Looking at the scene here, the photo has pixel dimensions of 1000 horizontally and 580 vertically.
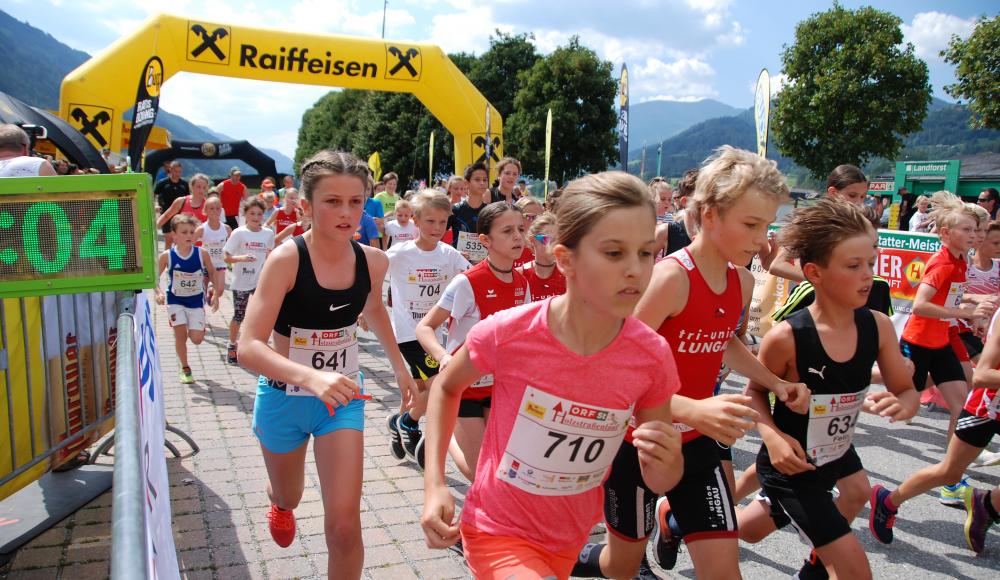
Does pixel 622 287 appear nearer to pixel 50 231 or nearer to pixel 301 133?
pixel 50 231

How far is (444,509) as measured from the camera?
1906 millimetres

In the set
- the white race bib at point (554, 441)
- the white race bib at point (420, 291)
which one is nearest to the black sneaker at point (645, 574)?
the white race bib at point (554, 441)

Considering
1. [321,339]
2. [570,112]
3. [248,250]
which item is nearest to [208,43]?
[248,250]

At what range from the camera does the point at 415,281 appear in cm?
560

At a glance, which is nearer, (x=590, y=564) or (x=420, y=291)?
(x=590, y=564)

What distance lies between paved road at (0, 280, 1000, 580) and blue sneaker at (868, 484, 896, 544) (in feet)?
0.37

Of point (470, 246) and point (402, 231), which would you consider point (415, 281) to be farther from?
point (402, 231)

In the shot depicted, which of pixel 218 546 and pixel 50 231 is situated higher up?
pixel 50 231

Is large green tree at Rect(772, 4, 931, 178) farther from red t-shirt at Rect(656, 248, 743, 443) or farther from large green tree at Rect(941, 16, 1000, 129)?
red t-shirt at Rect(656, 248, 743, 443)

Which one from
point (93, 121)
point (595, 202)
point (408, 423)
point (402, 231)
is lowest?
point (408, 423)

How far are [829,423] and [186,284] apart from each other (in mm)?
6614

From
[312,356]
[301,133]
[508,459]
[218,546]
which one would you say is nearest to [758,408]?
[508,459]

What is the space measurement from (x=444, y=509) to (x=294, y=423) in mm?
1465

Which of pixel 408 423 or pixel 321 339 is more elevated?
pixel 321 339
